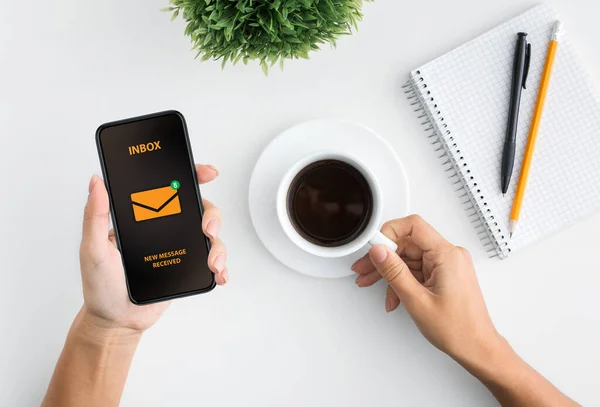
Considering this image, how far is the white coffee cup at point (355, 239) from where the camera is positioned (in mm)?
895

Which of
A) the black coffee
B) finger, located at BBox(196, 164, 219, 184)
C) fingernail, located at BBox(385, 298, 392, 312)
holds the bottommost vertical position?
fingernail, located at BBox(385, 298, 392, 312)

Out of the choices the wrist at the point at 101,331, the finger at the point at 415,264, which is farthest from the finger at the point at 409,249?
the wrist at the point at 101,331

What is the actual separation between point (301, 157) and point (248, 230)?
0.20m

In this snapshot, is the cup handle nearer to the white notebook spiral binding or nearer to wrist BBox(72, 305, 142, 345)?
the white notebook spiral binding

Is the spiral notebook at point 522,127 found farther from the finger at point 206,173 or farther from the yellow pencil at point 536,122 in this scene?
the finger at point 206,173

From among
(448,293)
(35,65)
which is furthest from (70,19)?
(448,293)

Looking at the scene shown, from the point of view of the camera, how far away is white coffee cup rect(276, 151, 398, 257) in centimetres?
90

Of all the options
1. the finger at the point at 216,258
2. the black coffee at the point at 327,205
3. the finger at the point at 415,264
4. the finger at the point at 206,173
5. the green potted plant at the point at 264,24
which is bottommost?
the finger at the point at 415,264

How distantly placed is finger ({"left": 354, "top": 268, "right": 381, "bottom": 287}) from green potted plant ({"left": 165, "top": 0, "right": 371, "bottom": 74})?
1.45ft

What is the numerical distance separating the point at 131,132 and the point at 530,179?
31.2 inches

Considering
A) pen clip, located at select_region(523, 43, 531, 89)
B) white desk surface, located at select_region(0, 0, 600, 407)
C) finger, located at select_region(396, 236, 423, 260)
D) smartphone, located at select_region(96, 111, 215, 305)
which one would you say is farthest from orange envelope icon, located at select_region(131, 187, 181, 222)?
pen clip, located at select_region(523, 43, 531, 89)

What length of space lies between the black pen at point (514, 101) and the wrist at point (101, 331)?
808mm

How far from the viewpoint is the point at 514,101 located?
104 cm

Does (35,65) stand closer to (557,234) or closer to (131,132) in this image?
→ (131,132)
